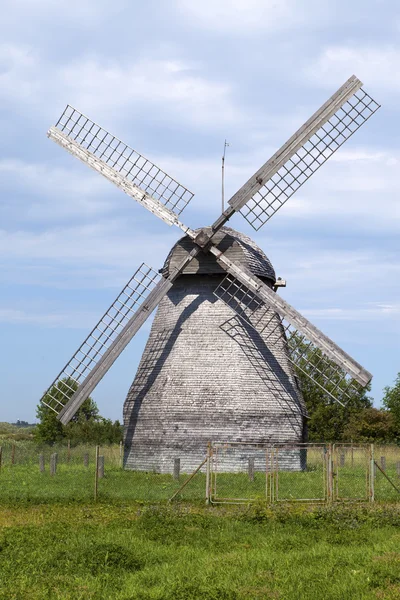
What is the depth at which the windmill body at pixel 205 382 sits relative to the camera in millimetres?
25125

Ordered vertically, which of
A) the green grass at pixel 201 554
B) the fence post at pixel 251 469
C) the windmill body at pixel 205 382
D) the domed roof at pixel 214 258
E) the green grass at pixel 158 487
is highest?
the domed roof at pixel 214 258

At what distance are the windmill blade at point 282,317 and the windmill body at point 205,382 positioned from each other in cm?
41

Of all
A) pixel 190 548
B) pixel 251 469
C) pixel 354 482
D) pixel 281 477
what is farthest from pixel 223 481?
pixel 190 548

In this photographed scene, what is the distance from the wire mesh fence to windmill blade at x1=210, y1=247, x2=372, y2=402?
218cm

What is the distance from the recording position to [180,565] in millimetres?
11094

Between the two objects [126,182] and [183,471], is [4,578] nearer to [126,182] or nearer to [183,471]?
[183,471]

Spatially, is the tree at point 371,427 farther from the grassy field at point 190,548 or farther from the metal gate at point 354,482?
the grassy field at point 190,548

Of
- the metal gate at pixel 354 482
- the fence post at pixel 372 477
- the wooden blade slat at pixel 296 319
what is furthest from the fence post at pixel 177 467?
the fence post at pixel 372 477

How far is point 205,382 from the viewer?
25.4m

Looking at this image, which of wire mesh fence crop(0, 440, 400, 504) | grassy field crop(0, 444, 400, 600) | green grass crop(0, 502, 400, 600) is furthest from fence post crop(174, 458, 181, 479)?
green grass crop(0, 502, 400, 600)

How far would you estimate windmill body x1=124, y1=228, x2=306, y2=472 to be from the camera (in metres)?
25.1

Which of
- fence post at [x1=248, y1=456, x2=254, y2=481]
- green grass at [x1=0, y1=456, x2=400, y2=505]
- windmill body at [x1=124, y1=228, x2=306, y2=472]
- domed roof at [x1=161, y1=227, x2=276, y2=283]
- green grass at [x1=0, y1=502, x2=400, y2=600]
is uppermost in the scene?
domed roof at [x1=161, y1=227, x2=276, y2=283]

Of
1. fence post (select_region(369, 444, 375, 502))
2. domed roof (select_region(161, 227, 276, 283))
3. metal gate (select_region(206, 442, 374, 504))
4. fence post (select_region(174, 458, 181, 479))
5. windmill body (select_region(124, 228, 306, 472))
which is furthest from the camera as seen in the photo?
domed roof (select_region(161, 227, 276, 283))

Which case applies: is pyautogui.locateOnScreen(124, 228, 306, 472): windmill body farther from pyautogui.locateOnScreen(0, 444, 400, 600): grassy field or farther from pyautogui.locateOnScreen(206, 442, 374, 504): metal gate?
pyautogui.locateOnScreen(0, 444, 400, 600): grassy field
